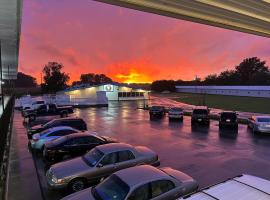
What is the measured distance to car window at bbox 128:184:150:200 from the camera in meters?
7.11

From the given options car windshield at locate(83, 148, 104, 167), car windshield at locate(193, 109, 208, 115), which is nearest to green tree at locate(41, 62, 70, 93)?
car windshield at locate(193, 109, 208, 115)

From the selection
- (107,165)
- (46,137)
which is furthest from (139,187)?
(46,137)

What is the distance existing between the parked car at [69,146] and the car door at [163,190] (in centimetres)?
691

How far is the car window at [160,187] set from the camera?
747 centimetres

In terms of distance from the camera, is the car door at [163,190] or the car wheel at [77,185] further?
the car wheel at [77,185]

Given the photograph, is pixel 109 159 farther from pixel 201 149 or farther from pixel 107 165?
pixel 201 149

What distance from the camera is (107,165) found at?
10.3 metres

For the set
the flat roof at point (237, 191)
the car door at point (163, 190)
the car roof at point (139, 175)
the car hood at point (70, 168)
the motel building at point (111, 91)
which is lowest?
the car hood at point (70, 168)

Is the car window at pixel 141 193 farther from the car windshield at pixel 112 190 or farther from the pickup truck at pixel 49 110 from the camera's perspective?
the pickup truck at pixel 49 110

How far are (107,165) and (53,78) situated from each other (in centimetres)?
8630

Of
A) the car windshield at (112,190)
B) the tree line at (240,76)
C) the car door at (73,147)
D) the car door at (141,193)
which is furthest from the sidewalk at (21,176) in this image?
the tree line at (240,76)

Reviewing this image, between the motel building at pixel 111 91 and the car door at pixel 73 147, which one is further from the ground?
the motel building at pixel 111 91

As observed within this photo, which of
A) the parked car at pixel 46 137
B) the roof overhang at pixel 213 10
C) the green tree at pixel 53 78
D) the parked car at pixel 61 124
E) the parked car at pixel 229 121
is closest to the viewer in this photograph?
the roof overhang at pixel 213 10

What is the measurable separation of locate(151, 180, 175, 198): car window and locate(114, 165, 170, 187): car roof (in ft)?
0.44
